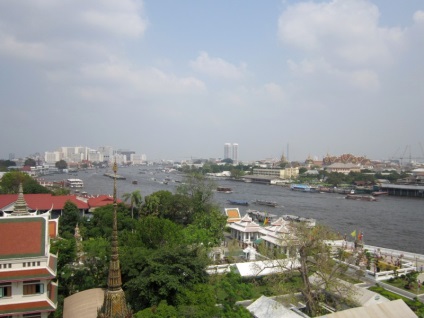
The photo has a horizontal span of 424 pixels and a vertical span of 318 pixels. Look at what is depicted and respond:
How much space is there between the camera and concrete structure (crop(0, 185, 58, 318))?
1070cm

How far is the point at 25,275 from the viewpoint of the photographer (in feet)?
35.7

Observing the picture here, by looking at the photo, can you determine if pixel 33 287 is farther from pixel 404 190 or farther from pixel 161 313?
pixel 404 190

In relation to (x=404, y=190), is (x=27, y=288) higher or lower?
higher

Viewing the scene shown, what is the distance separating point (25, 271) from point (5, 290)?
687mm

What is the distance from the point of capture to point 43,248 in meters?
11.4

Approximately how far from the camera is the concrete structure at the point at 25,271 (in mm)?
10703

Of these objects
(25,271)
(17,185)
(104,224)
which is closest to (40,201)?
(104,224)

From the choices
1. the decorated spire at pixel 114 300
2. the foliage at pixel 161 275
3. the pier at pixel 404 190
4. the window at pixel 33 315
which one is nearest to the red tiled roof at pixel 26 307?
the window at pixel 33 315

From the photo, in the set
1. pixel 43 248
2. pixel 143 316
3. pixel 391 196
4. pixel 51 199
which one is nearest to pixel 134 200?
pixel 51 199

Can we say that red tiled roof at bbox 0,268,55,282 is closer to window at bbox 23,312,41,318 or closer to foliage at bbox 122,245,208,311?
window at bbox 23,312,41,318

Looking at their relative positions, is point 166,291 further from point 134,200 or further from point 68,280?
point 134,200

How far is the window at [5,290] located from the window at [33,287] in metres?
0.41

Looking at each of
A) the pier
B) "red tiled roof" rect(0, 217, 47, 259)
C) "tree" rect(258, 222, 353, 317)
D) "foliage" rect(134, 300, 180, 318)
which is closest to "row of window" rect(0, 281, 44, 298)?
"red tiled roof" rect(0, 217, 47, 259)

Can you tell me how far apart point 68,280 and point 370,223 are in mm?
29212
